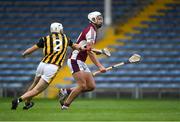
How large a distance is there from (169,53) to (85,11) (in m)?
3.90

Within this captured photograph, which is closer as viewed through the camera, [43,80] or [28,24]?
[43,80]

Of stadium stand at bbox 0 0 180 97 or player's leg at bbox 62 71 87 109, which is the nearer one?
player's leg at bbox 62 71 87 109

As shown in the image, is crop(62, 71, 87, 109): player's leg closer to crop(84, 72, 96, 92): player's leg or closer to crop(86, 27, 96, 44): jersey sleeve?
crop(84, 72, 96, 92): player's leg

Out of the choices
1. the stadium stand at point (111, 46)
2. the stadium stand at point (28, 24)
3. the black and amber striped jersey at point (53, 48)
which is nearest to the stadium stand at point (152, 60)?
the stadium stand at point (111, 46)

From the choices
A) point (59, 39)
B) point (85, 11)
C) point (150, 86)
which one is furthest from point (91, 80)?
point (85, 11)

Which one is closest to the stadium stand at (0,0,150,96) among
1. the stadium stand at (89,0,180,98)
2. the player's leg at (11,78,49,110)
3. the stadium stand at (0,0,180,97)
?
the stadium stand at (0,0,180,97)

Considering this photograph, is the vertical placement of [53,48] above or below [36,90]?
above

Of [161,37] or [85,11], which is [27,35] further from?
[161,37]

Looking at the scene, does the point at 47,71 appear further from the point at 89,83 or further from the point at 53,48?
the point at 89,83

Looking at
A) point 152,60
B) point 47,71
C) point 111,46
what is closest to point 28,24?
point 111,46

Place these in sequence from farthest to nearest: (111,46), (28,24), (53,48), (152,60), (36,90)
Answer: (28,24) < (111,46) < (152,60) < (53,48) < (36,90)

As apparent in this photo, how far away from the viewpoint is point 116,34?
2609 centimetres

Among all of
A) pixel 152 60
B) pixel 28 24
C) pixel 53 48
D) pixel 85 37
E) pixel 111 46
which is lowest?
pixel 152 60

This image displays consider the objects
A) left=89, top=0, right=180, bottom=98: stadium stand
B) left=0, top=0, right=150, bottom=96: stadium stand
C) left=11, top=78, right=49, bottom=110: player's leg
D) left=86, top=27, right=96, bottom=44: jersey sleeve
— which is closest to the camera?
left=11, top=78, right=49, bottom=110: player's leg
